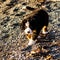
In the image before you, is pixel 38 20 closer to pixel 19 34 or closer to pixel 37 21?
pixel 37 21

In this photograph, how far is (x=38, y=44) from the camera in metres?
6.28

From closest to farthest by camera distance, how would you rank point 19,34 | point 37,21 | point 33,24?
1. point 33,24
2. point 37,21
3. point 19,34

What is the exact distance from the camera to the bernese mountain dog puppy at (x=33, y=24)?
18.7ft

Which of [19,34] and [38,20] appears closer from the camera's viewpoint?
[38,20]

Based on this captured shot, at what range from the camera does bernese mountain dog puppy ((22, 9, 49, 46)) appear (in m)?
5.71

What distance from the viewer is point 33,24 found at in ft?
19.0

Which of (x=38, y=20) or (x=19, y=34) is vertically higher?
(x=38, y=20)

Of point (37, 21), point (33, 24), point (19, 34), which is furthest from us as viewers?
point (19, 34)

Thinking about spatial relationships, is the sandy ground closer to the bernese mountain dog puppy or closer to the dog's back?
the bernese mountain dog puppy

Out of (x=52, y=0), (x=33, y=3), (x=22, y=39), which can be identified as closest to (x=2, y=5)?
(x=33, y=3)

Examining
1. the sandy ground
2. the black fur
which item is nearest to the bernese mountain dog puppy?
the black fur

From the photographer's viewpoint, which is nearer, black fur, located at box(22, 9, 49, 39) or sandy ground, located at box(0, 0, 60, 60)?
black fur, located at box(22, 9, 49, 39)

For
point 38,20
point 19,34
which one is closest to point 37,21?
point 38,20

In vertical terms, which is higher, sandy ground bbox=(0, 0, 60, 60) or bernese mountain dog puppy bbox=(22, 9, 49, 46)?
bernese mountain dog puppy bbox=(22, 9, 49, 46)
